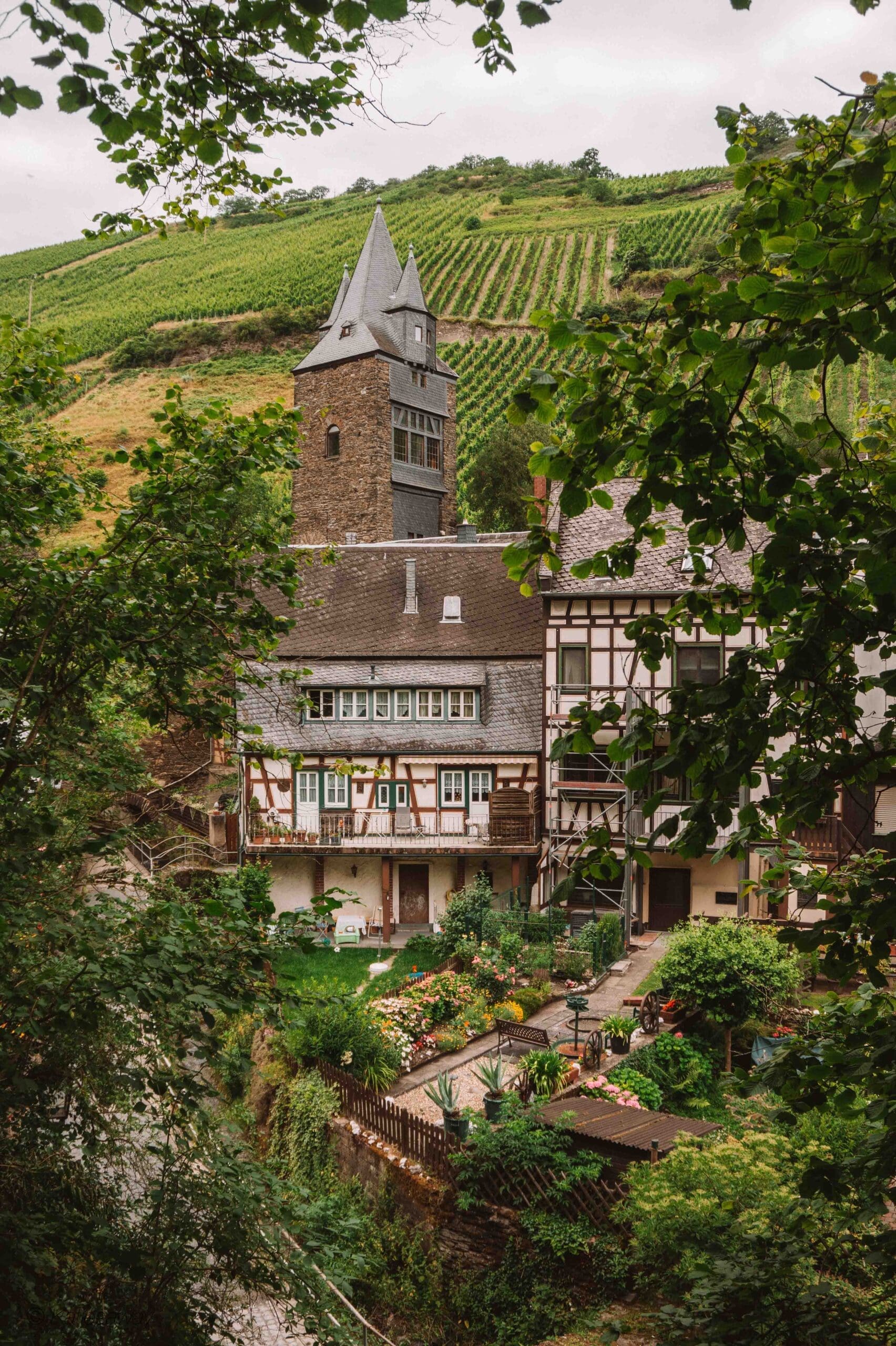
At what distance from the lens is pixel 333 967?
1953cm

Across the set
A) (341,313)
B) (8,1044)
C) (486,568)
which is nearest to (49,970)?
(8,1044)

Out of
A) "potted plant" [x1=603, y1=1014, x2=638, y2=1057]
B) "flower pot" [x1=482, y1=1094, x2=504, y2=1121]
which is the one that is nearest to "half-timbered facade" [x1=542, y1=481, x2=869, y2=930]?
"potted plant" [x1=603, y1=1014, x2=638, y2=1057]

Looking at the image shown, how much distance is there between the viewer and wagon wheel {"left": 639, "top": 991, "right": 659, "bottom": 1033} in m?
14.1

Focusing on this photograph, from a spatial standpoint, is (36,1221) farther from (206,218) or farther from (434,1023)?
(434,1023)

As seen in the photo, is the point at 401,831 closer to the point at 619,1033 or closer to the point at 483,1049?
the point at 483,1049

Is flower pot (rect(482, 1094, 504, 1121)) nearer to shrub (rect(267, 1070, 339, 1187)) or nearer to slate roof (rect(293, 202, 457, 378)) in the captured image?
shrub (rect(267, 1070, 339, 1187))

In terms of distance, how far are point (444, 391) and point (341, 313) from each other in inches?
188

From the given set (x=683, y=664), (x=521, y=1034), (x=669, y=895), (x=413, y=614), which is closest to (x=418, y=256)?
→ (x=413, y=614)

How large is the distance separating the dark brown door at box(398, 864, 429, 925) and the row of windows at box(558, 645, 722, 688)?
17.9 ft

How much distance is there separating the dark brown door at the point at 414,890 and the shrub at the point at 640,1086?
10895mm

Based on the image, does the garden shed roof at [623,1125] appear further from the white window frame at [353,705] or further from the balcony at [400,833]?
the white window frame at [353,705]

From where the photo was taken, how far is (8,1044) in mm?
4516

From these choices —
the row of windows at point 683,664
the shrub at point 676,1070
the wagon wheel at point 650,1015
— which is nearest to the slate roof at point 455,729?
the row of windows at point 683,664

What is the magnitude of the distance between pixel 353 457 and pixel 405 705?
1567 cm
